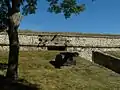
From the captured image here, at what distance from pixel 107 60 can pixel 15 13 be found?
1070 centimetres

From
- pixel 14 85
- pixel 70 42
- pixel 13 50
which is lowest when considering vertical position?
pixel 14 85

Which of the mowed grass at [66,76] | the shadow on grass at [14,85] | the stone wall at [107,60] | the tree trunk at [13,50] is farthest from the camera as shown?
the stone wall at [107,60]

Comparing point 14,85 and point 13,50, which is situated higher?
point 13,50

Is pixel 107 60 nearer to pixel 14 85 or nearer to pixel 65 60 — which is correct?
pixel 65 60

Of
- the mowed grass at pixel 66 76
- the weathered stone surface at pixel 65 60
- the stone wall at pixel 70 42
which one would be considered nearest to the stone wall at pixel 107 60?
the stone wall at pixel 70 42

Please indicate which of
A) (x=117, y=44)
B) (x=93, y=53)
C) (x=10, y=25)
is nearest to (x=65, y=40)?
(x=93, y=53)

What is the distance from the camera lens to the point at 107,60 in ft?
70.9

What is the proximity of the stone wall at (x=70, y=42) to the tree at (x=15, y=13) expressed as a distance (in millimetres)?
10296

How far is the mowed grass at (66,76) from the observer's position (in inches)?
520

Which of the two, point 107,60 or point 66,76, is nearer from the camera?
point 66,76

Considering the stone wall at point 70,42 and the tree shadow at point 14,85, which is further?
the stone wall at point 70,42

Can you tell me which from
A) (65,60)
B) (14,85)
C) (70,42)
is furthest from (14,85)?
(70,42)

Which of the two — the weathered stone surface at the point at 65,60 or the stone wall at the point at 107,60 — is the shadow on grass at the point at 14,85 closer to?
the weathered stone surface at the point at 65,60

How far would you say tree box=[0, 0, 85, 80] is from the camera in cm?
1236
